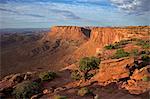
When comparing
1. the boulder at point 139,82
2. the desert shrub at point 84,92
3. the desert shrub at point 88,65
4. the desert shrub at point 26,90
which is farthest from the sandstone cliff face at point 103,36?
the desert shrub at point 84,92

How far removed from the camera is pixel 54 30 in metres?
76.9

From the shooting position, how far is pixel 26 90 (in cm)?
1425

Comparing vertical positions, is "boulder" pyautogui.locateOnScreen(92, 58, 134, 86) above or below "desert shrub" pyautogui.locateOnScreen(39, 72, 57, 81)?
above

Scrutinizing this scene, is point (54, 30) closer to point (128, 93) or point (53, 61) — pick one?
point (53, 61)

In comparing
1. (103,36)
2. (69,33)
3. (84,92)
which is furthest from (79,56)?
(84,92)

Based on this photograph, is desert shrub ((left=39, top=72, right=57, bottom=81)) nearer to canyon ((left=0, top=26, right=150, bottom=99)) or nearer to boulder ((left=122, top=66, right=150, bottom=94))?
canyon ((left=0, top=26, right=150, bottom=99))

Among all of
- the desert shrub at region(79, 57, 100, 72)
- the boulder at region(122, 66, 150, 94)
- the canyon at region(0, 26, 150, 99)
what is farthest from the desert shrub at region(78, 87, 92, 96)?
the desert shrub at region(79, 57, 100, 72)

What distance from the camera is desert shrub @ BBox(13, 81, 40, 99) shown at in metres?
14.1

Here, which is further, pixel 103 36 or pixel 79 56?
pixel 103 36

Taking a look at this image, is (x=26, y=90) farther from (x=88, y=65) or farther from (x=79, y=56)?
(x=79, y=56)

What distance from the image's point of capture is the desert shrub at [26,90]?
1413 centimetres

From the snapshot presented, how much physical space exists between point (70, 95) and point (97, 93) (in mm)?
1058

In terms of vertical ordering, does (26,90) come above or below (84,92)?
below

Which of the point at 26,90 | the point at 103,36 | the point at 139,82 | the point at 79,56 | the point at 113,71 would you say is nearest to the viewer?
the point at 139,82
